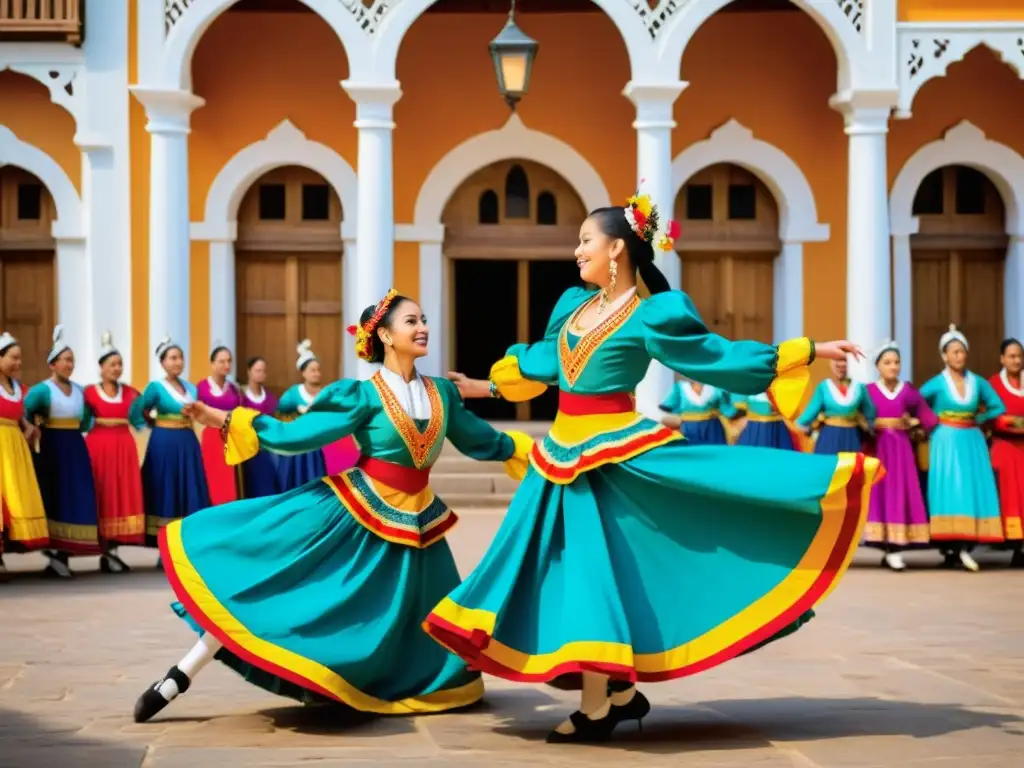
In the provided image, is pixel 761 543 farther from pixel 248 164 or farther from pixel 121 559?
pixel 248 164

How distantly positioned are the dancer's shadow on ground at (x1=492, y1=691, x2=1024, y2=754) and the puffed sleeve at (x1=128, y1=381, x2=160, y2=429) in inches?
241

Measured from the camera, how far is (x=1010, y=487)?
12602 mm

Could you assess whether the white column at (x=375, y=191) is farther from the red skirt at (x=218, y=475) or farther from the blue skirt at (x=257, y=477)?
the blue skirt at (x=257, y=477)

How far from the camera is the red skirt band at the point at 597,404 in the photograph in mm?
6344

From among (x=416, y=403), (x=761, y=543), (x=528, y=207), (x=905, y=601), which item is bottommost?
(x=905, y=601)

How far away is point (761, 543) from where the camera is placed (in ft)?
20.5

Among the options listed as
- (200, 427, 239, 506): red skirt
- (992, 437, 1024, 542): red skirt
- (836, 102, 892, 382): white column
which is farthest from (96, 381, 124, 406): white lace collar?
(836, 102, 892, 382): white column

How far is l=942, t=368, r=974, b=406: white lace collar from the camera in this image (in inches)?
496

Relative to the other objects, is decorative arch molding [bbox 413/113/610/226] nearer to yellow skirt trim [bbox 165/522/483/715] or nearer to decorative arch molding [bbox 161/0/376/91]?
decorative arch molding [bbox 161/0/376/91]

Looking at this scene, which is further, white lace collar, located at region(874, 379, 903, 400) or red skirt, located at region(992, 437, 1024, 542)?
white lace collar, located at region(874, 379, 903, 400)

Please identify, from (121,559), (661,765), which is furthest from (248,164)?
(661,765)

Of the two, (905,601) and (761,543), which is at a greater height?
(761,543)

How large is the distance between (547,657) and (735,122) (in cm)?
1300

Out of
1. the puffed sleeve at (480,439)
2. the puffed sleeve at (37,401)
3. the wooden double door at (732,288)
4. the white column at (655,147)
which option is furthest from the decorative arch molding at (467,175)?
the puffed sleeve at (480,439)
